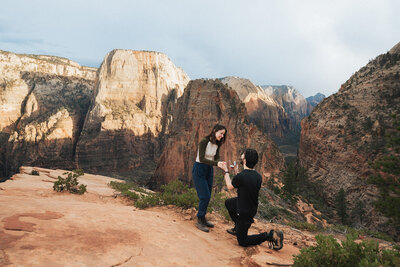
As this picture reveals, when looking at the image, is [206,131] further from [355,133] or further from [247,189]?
[247,189]

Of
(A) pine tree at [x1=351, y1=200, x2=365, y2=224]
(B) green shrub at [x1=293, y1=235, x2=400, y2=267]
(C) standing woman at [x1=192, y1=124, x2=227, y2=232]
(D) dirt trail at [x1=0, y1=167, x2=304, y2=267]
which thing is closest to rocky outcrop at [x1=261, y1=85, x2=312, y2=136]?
(A) pine tree at [x1=351, y1=200, x2=365, y2=224]

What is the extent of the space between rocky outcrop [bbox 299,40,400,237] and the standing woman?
1052 inches

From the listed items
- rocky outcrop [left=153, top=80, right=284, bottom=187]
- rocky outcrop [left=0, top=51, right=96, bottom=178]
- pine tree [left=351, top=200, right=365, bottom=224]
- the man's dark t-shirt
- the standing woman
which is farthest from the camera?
rocky outcrop [left=0, top=51, right=96, bottom=178]

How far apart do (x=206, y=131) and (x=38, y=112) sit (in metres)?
56.3

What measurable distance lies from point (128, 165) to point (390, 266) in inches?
2199

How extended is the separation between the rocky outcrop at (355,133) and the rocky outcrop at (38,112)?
52.4m

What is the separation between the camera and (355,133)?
30344 millimetres

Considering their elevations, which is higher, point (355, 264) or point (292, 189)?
point (355, 264)

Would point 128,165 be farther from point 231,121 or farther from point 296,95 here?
point 296,95

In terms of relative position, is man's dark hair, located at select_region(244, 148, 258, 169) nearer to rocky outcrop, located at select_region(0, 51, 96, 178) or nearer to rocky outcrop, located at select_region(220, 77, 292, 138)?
rocky outcrop, located at select_region(0, 51, 96, 178)

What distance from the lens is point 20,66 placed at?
67688 mm

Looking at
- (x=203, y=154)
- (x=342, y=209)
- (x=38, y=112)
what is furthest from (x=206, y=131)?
(x=38, y=112)

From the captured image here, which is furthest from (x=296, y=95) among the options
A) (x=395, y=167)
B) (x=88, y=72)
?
(x=395, y=167)

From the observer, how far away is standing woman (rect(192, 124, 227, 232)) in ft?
13.6
